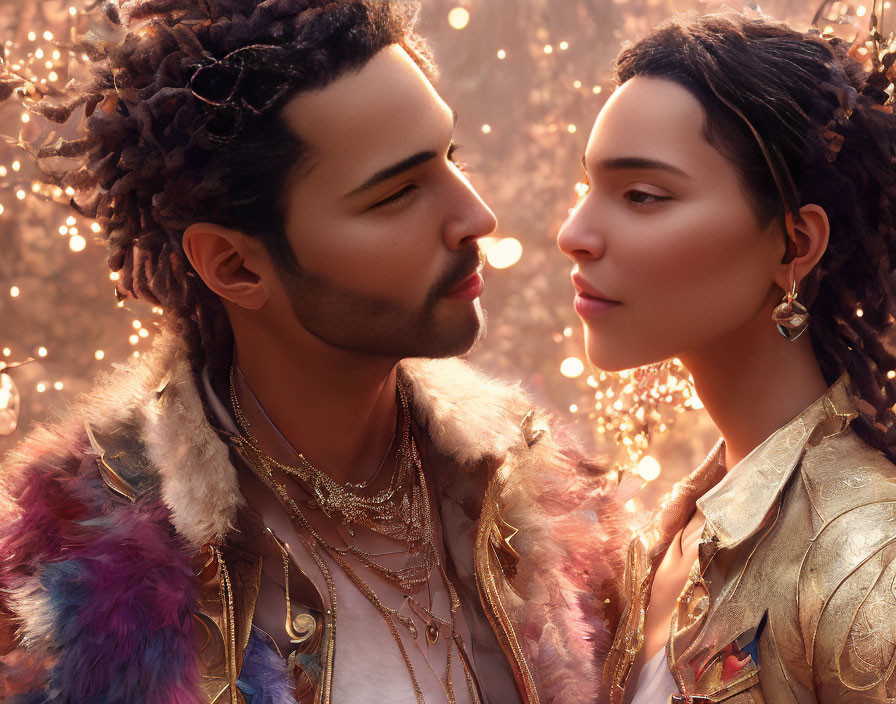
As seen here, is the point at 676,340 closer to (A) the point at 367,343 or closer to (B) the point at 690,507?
(B) the point at 690,507

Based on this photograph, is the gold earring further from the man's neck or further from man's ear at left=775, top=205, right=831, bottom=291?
the man's neck

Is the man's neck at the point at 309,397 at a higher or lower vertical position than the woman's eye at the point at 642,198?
lower

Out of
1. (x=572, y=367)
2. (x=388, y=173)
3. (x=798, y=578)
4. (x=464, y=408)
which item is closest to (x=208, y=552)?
(x=464, y=408)

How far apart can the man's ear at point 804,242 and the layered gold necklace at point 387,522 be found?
32.7 inches

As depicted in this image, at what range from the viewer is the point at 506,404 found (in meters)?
1.92

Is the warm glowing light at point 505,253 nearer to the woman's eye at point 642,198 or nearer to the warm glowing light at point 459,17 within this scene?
the warm glowing light at point 459,17

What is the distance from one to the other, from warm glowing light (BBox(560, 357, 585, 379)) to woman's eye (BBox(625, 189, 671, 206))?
2.05m

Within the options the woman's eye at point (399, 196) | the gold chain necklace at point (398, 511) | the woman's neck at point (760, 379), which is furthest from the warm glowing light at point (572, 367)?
the woman's eye at point (399, 196)

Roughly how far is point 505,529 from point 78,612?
827 mm

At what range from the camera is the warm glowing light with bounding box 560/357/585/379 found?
3740 mm

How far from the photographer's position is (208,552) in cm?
149

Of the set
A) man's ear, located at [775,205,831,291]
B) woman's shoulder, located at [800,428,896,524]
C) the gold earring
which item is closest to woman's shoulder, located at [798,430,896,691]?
woman's shoulder, located at [800,428,896,524]

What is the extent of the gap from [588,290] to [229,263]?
687 millimetres

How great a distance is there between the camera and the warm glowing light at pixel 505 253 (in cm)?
386
